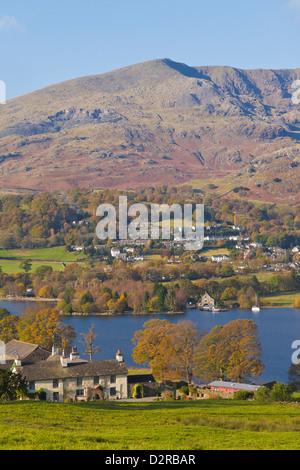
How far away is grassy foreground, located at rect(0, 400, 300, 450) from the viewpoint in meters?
12.7

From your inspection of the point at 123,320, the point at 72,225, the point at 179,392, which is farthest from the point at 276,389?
the point at 72,225

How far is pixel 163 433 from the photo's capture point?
14.8 m

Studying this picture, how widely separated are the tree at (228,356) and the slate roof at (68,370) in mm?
7554

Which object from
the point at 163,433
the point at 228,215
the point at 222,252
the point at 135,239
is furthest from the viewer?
the point at 228,215

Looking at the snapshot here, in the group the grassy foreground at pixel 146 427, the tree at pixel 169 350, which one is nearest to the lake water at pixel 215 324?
the tree at pixel 169 350

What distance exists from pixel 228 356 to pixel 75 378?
11.7 metres

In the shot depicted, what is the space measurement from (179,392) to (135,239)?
4021 inches

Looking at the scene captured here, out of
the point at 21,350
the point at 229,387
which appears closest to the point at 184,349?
the point at 229,387

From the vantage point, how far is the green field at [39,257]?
10975cm

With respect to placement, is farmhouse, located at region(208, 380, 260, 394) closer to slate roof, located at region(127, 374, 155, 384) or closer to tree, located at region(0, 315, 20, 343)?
slate roof, located at region(127, 374, 155, 384)

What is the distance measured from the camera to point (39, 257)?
119 metres

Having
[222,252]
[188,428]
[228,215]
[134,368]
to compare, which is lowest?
[134,368]

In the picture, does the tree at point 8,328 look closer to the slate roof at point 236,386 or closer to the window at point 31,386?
the window at point 31,386
